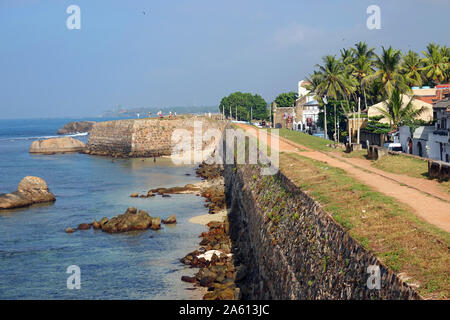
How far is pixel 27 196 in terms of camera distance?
50594mm

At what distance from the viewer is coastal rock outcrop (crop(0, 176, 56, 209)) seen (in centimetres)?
4869

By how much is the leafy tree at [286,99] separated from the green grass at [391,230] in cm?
11912

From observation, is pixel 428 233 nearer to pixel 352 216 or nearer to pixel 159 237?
pixel 352 216

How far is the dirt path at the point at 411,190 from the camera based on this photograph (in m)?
17.4

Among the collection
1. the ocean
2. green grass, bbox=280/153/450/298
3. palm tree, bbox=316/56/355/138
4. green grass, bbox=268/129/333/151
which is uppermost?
palm tree, bbox=316/56/355/138

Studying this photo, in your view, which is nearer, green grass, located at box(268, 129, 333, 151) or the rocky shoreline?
the rocky shoreline

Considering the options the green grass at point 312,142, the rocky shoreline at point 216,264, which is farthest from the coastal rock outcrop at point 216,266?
the green grass at point 312,142

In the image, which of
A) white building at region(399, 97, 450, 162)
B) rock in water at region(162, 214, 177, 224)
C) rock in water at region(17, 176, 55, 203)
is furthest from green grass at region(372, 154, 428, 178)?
rock in water at region(17, 176, 55, 203)

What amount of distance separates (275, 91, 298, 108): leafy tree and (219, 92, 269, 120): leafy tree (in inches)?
1046

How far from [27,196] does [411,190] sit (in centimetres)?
4060

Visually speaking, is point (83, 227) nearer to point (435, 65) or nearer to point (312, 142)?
point (312, 142)

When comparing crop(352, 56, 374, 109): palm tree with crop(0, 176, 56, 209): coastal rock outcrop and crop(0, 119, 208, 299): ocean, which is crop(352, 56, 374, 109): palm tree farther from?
crop(0, 176, 56, 209): coastal rock outcrop

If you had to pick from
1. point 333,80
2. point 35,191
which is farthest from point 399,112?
point 35,191
